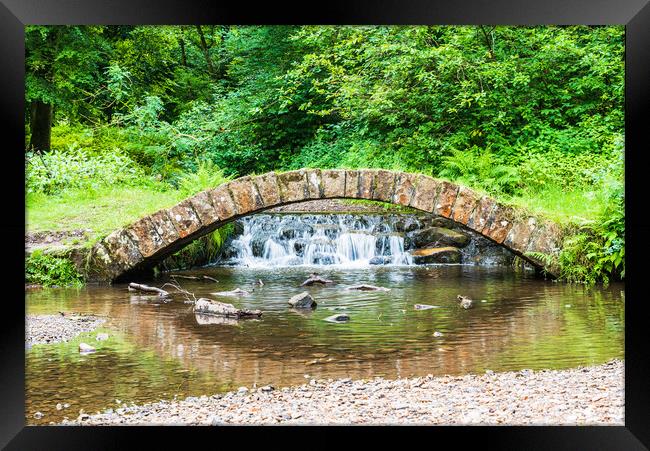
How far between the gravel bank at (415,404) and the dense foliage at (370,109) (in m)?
4.92

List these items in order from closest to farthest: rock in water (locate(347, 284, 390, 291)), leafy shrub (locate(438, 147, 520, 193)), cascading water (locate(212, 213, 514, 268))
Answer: rock in water (locate(347, 284, 390, 291)) → leafy shrub (locate(438, 147, 520, 193)) → cascading water (locate(212, 213, 514, 268))

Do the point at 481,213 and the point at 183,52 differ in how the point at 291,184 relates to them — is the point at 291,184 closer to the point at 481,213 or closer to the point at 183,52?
the point at 481,213

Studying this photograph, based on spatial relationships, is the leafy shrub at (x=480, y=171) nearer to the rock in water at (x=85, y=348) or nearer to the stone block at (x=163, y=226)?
the stone block at (x=163, y=226)

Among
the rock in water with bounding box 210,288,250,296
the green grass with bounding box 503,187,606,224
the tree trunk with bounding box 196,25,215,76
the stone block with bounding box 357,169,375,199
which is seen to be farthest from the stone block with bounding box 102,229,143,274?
the tree trunk with bounding box 196,25,215,76

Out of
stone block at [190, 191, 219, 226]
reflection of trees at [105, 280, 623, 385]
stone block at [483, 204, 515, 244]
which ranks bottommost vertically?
reflection of trees at [105, 280, 623, 385]

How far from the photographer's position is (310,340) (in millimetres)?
6164

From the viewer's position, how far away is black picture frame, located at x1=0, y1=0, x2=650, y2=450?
3.35 m

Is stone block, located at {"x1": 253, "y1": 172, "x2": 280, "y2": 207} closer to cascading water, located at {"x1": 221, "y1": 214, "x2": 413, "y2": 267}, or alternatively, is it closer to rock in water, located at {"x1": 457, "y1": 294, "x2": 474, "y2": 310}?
rock in water, located at {"x1": 457, "y1": 294, "x2": 474, "y2": 310}

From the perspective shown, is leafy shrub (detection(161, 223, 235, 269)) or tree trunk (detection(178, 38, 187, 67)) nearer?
leafy shrub (detection(161, 223, 235, 269))

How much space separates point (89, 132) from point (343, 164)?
573 cm

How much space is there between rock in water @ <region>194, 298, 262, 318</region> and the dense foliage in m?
3.73
